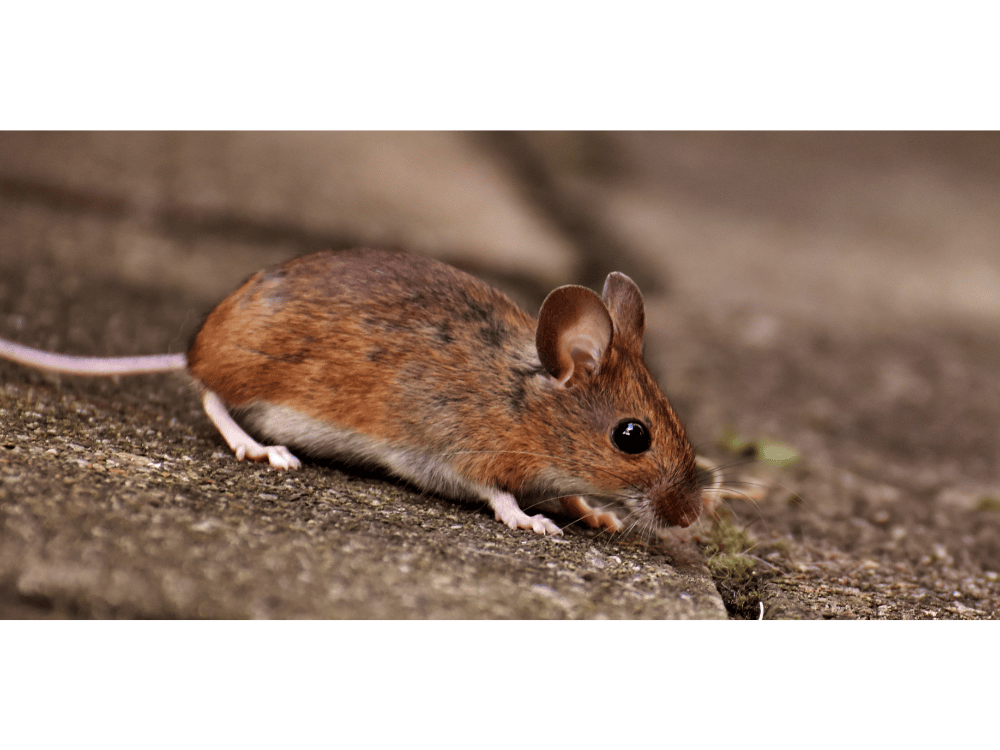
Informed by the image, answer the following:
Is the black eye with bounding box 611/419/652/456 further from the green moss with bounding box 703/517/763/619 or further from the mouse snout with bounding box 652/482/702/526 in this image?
the green moss with bounding box 703/517/763/619

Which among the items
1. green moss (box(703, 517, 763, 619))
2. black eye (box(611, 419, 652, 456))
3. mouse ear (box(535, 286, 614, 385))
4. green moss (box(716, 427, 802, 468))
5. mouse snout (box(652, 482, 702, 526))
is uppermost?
mouse ear (box(535, 286, 614, 385))

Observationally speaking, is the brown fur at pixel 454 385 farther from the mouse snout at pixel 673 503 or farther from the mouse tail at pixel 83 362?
the mouse tail at pixel 83 362

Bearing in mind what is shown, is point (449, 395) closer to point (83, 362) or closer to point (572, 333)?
point (572, 333)

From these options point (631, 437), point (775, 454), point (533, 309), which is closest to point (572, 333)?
point (631, 437)

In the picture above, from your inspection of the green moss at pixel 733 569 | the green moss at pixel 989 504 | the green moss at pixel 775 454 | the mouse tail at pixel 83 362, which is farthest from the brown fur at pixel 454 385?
the green moss at pixel 989 504

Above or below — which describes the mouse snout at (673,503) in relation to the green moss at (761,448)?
below

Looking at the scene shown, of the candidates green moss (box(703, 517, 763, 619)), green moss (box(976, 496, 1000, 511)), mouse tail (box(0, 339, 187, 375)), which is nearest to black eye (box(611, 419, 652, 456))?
green moss (box(703, 517, 763, 619))

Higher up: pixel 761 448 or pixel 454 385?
pixel 454 385

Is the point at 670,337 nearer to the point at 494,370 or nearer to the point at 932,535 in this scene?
the point at 932,535
